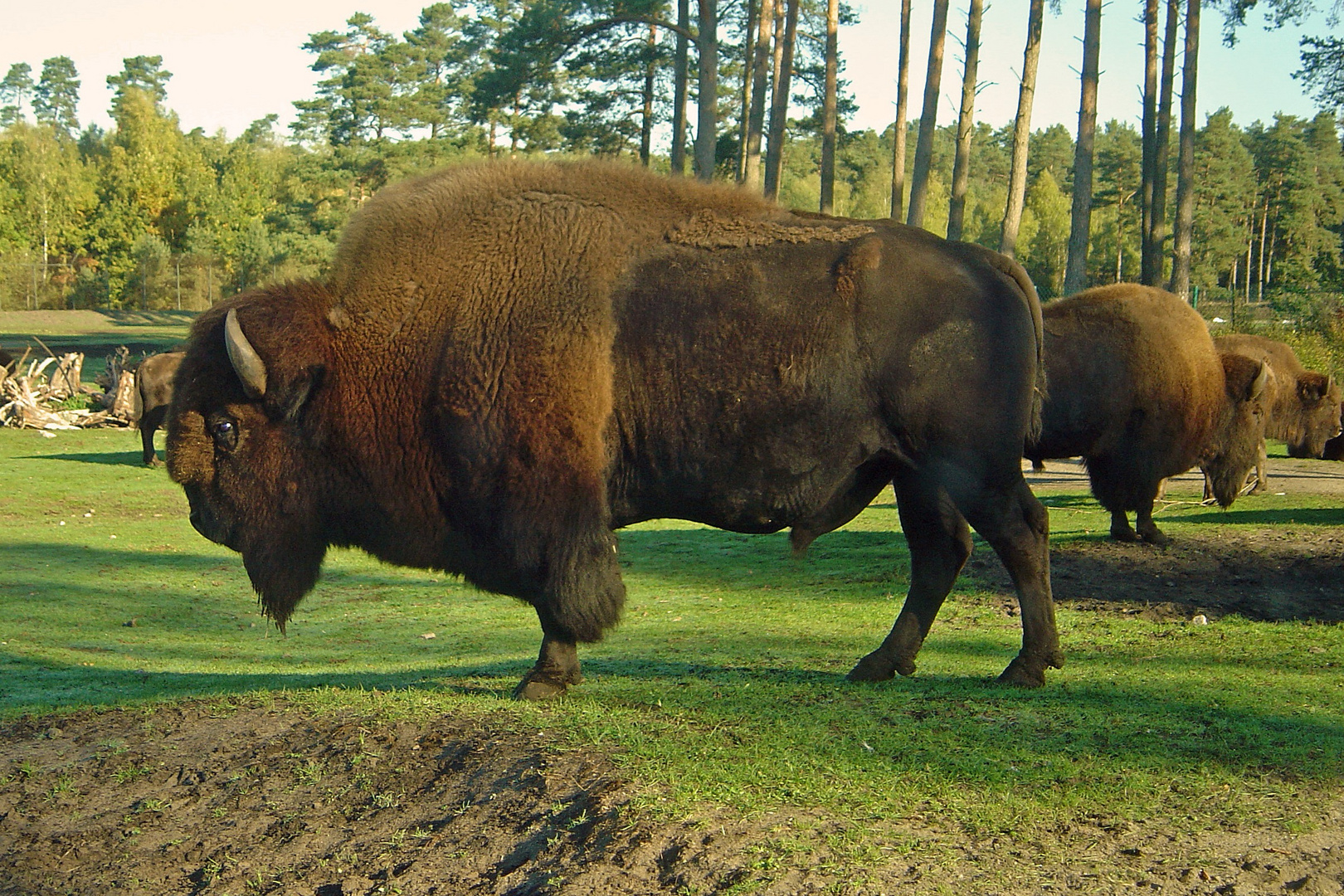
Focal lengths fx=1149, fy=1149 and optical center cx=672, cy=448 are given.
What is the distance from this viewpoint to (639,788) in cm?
420

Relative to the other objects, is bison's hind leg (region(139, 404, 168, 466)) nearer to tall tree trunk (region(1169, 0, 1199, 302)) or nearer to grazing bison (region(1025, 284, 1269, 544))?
grazing bison (region(1025, 284, 1269, 544))

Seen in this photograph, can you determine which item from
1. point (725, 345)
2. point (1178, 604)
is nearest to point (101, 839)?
point (725, 345)

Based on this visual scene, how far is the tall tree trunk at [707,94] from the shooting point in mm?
24906

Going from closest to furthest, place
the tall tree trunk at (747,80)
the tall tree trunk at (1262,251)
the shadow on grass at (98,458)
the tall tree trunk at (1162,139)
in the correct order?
the shadow on grass at (98,458) → the tall tree trunk at (1162,139) → the tall tree trunk at (747,80) → the tall tree trunk at (1262,251)

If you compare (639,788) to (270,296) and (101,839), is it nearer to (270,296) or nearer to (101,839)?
(101,839)

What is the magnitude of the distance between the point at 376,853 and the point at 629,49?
1370 inches

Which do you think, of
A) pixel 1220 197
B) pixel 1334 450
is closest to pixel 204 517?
pixel 1334 450

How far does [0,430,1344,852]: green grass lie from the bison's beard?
48cm

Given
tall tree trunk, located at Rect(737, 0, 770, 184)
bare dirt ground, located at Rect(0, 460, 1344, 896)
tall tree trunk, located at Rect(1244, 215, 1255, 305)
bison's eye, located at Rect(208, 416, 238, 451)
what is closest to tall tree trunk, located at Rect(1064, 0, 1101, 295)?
tall tree trunk, located at Rect(737, 0, 770, 184)

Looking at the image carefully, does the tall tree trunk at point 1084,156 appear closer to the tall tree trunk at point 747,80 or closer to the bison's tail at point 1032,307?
the tall tree trunk at point 747,80

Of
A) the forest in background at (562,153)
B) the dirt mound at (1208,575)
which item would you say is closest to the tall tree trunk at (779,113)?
the forest in background at (562,153)

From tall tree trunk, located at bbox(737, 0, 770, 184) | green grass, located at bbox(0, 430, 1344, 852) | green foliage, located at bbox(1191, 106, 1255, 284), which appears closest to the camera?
green grass, located at bbox(0, 430, 1344, 852)

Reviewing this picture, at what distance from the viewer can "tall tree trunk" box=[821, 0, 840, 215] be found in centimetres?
2967

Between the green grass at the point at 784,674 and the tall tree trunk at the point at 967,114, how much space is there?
41.4ft
